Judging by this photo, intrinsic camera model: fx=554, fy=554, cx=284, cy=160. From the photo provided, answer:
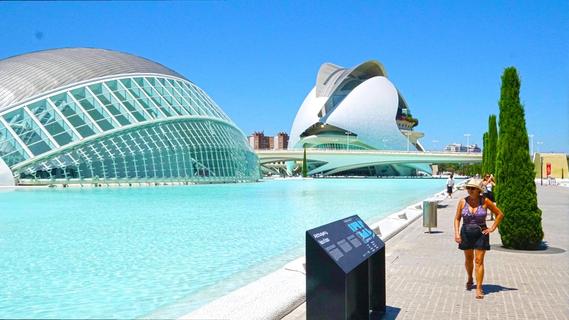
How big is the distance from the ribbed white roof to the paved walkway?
32.7 metres

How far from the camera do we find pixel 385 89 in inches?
4254

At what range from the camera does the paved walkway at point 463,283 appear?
19.1ft

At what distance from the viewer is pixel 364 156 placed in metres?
86.4

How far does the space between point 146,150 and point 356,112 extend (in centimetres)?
7121

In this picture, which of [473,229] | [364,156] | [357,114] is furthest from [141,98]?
[357,114]

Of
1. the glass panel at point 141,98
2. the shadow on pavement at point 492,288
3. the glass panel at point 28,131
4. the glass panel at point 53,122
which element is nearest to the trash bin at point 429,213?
the shadow on pavement at point 492,288

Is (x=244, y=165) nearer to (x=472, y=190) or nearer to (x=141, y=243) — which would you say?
(x=141, y=243)

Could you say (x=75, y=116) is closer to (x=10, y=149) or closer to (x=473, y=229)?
(x=10, y=149)

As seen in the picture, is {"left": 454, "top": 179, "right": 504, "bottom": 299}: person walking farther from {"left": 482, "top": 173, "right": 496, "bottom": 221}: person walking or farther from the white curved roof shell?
the white curved roof shell

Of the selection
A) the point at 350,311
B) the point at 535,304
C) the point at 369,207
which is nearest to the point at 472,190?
the point at 535,304

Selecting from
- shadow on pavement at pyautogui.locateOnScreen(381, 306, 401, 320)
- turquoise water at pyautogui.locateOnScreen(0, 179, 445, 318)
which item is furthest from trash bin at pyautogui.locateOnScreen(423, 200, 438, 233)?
shadow on pavement at pyautogui.locateOnScreen(381, 306, 401, 320)

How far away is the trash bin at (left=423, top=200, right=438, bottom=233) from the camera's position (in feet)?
42.7

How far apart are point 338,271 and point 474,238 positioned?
3.02 m

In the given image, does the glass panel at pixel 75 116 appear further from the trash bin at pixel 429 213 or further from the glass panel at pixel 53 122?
the trash bin at pixel 429 213
